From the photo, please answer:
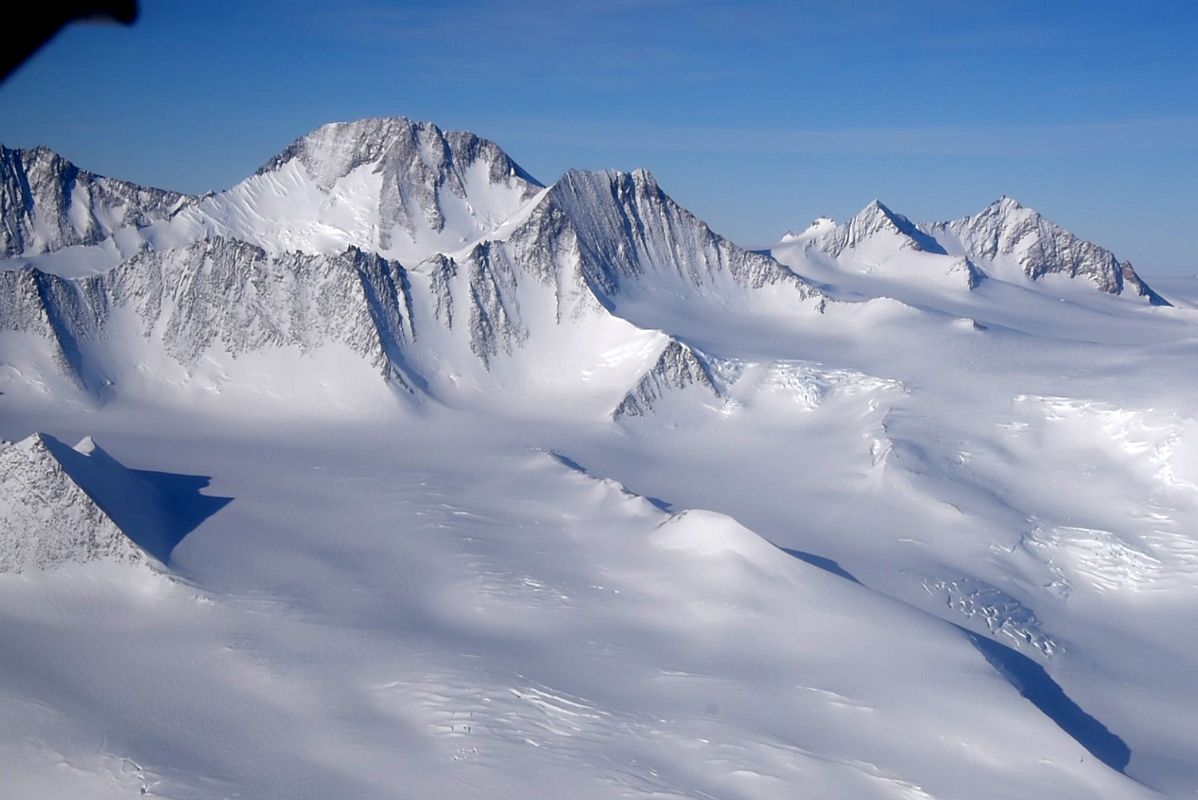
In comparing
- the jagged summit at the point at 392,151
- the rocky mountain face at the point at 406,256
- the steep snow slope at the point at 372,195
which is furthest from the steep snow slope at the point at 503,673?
the jagged summit at the point at 392,151

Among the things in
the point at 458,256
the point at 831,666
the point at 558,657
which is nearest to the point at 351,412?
the point at 458,256

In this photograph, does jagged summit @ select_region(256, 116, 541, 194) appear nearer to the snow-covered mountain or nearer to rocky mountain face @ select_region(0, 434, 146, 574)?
the snow-covered mountain

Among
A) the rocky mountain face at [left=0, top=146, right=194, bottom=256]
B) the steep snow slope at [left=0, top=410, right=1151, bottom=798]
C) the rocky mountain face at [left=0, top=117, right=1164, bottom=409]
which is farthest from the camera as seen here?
the rocky mountain face at [left=0, top=146, right=194, bottom=256]

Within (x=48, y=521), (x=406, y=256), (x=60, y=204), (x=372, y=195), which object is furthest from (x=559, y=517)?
(x=60, y=204)

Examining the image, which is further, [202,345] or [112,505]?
[202,345]

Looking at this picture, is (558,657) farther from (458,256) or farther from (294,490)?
(458,256)

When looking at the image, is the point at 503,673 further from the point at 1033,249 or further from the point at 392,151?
the point at 1033,249

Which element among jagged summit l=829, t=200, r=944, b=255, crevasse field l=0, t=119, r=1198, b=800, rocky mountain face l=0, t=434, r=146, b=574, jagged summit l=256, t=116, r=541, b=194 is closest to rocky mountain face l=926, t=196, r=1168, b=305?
jagged summit l=829, t=200, r=944, b=255
